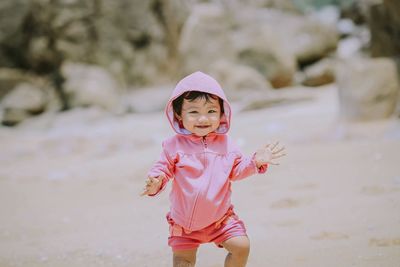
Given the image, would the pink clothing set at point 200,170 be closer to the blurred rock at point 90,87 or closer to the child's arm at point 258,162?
the child's arm at point 258,162

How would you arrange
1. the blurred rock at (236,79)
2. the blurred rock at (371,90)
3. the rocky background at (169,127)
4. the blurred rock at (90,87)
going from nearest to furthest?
the rocky background at (169,127) → the blurred rock at (371,90) → the blurred rock at (236,79) → the blurred rock at (90,87)

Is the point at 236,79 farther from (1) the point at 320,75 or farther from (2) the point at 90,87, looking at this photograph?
(2) the point at 90,87

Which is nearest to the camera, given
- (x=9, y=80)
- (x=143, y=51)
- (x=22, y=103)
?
(x=22, y=103)

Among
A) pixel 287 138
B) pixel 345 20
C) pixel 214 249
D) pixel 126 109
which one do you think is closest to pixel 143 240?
pixel 214 249

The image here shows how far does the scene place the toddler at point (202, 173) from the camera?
2109mm

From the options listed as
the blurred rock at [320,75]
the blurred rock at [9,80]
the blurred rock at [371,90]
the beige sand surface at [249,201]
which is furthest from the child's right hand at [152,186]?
the blurred rock at [9,80]

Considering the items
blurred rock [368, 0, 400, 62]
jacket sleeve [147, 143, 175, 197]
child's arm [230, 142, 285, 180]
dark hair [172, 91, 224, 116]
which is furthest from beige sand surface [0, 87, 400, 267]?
blurred rock [368, 0, 400, 62]

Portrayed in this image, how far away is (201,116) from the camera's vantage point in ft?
7.29

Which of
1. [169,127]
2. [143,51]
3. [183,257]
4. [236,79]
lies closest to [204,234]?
[183,257]

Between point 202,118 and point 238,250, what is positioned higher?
point 202,118

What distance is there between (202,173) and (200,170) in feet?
0.05

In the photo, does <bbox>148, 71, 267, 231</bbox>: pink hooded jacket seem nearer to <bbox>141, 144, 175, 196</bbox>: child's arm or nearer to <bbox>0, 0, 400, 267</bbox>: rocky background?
<bbox>141, 144, 175, 196</bbox>: child's arm

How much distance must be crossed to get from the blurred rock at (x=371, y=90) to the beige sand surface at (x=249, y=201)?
0.19m

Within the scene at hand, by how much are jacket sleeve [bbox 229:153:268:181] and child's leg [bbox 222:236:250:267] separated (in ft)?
0.87
